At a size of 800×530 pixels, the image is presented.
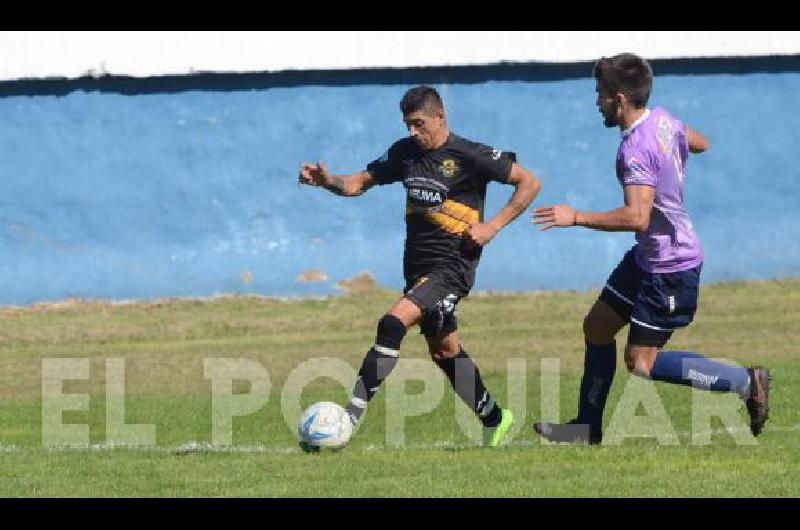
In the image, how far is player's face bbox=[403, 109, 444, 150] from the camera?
10.9 m

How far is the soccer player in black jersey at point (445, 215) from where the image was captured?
10805 millimetres

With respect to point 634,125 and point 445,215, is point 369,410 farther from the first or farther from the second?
point 634,125

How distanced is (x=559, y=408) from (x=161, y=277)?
866 cm

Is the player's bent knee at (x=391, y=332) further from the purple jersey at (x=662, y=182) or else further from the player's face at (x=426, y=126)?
the purple jersey at (x=662, y=182)

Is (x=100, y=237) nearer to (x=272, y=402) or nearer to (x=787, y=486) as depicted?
(x=272, y=402)

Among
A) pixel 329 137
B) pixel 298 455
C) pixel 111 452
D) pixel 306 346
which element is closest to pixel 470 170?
pixel 298 455

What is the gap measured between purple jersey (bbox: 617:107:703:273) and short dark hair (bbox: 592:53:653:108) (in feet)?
0.50

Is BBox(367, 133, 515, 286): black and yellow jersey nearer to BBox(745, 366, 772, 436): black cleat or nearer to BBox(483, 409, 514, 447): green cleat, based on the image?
BBox(483, 409, 514, 447): green cleat

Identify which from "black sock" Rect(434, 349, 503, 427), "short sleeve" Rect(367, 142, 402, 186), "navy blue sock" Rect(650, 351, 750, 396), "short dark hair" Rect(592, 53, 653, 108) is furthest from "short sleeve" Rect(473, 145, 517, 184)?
"navy blue sock" Rect(650, 351, 750, 396)

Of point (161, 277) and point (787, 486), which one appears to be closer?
point (787, 486)

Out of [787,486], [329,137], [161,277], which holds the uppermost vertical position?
[329,137]

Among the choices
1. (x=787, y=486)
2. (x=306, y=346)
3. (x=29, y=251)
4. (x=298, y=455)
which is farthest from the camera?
(x=29, y=251)

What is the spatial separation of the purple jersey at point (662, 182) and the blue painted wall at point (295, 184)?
33.1 ft

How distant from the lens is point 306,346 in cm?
1766
